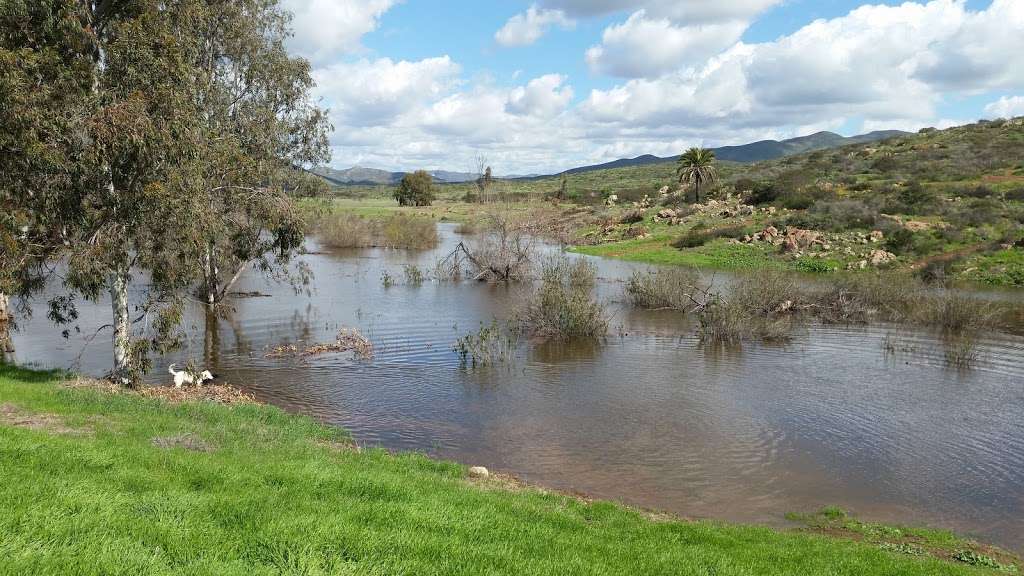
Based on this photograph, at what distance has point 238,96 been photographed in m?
27.5

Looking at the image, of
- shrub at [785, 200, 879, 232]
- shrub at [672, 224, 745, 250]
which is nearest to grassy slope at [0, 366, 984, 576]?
shrub at [672, 224, 745, 250]

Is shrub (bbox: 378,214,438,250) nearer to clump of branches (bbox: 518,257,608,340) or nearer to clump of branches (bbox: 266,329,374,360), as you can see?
clump of branches (bbox: 518,257,608,340)

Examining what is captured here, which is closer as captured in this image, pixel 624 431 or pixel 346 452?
pixel 346 452

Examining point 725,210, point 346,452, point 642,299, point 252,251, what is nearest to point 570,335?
point 642,299

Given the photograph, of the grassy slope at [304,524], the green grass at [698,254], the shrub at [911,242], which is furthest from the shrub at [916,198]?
the grassy slope at [304,524]

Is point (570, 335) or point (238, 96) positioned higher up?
point (238, 96)

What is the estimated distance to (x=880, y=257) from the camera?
43.1 meters

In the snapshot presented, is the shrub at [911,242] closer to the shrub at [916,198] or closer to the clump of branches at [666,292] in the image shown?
the shrub at [916,198]

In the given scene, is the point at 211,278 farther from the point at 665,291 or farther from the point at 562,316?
the point at 665,291

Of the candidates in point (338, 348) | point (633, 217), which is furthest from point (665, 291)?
point (633, 217)

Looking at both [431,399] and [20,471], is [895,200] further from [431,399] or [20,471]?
[20,471]

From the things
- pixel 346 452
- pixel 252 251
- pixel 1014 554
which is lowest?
pixel 1014 554

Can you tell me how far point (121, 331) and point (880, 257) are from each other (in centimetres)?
4214

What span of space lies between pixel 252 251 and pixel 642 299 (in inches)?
688
